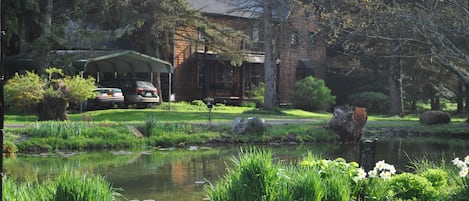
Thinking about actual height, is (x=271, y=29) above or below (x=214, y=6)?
below

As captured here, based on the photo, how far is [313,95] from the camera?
133 feet

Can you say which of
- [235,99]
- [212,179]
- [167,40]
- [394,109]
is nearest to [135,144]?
[212,179]

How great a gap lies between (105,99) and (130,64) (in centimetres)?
552

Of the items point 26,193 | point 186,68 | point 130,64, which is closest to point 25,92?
point 130,64

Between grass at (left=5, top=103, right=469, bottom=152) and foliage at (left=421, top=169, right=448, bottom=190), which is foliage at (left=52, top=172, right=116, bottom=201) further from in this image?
grass at (left=5, top=103, right=469, bottom=152)

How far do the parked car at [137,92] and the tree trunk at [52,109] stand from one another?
33.8ft

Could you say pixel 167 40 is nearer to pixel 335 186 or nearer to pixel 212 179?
pixel 212 179

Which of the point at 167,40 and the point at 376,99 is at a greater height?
the point at 167,40

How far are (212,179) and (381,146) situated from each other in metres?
9.27

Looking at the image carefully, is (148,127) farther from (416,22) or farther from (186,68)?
(186,68)

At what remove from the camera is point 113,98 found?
3050 cm

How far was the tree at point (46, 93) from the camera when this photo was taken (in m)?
21.0

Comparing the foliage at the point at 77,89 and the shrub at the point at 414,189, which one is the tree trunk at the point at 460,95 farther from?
the shrub at the point at 414,189

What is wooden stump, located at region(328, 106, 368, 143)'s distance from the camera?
21578mm
